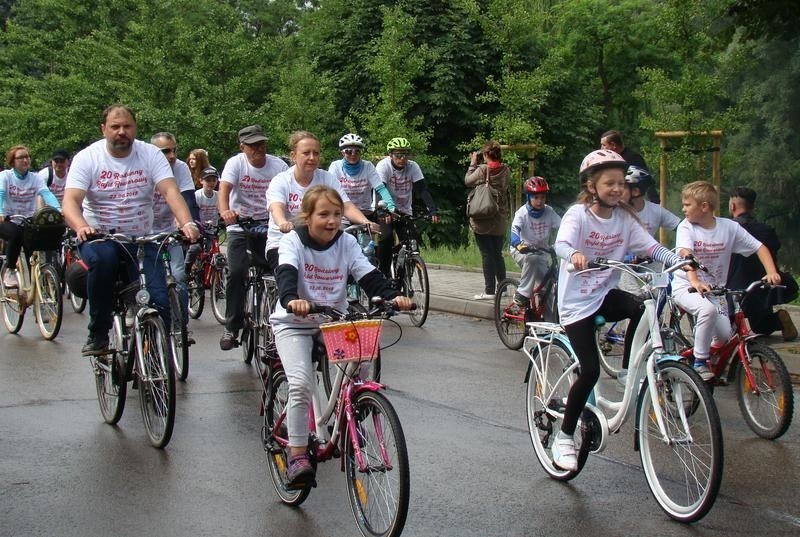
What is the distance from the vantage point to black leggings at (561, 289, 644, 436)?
6156 mm

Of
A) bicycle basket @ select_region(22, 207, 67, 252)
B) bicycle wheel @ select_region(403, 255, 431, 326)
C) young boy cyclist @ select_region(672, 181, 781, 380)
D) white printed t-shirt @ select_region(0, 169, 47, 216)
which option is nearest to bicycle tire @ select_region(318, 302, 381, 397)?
young boy cyclist @ select_region(672, 181, 781, 380)

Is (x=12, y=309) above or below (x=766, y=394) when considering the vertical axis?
below

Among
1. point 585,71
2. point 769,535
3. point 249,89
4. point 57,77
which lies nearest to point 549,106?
point 585,71

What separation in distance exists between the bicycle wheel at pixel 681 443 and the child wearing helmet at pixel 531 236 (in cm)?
519

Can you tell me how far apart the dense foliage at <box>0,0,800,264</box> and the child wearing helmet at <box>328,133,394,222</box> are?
602 centimetres

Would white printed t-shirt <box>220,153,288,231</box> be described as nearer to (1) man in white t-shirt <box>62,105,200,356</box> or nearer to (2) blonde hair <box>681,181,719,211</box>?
(1) man in white t-shirt <box>62,105,200,356</box>

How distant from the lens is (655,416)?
5.83m

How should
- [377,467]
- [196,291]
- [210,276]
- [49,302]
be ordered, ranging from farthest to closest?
1. [196,291]
2. [210,276]
3. [49,302]
4. [377,467]

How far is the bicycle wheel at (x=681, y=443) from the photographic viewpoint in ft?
17.8

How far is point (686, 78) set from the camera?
68.1 ft

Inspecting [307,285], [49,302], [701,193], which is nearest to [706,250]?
[701,193]

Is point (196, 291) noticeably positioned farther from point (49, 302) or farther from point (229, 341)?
point (229, 341)

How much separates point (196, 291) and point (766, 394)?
7.96 metres

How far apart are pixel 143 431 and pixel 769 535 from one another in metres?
4.12
